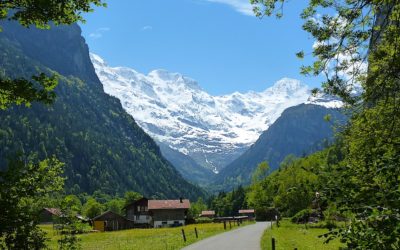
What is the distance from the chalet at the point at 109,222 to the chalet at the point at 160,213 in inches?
321

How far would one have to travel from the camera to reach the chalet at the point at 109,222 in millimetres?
121938

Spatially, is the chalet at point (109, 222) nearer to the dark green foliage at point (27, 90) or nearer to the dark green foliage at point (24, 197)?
the dark green foliage at point (27, 90)

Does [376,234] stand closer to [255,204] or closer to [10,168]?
[10,168]

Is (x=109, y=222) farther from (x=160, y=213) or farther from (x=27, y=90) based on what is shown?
(x=27, y=90)

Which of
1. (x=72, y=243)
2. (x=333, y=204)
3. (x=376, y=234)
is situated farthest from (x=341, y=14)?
(x=72, y=243)

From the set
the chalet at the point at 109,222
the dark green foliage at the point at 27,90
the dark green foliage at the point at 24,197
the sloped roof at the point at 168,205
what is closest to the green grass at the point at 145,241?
the dark green foliage at the point at 24,197

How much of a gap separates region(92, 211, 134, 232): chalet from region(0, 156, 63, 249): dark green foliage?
113218mm

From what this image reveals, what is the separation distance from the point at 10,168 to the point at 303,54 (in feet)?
25.6

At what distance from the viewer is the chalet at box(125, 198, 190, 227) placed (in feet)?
448

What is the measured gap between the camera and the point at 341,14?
10.3m

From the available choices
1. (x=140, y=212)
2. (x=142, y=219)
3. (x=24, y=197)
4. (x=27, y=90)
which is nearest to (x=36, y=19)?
(x=27, y=90)

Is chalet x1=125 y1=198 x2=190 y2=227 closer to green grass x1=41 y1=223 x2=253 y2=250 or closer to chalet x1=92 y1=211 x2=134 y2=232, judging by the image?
chalet x1=92 y1=211 x2=134 y2=232

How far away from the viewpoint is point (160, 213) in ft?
450

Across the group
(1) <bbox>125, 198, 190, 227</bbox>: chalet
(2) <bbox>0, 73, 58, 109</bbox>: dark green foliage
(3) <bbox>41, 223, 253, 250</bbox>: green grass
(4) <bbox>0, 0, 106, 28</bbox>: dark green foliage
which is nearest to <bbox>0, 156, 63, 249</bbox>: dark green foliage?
(2) <bbox>0, 73, 58, 109</bbox>: dark green foliage
